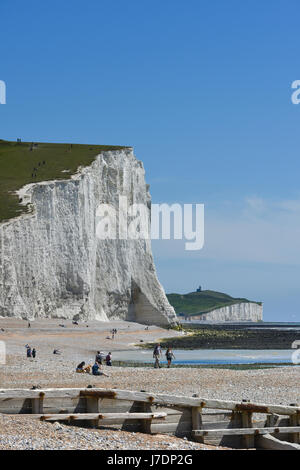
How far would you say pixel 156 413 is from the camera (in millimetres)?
11969

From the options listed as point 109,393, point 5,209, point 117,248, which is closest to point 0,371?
point 109,393

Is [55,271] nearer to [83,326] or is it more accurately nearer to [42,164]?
[83,326]

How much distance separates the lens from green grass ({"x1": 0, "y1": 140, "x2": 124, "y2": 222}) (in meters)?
65.9

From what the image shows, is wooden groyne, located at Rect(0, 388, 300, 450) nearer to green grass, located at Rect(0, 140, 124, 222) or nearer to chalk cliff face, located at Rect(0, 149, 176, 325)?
chalk cliff face, located at Rect(0, 149, 176, 325)

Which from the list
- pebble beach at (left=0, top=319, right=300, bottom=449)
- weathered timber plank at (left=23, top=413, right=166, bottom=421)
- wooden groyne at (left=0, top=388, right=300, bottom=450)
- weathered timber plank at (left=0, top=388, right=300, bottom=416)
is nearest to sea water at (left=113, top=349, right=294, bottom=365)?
pebble beach at (left=0, top=319, right=300, bottom=449)

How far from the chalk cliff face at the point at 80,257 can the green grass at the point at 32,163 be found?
58.2 inches

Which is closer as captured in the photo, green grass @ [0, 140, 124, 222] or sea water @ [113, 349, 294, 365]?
sea water @ [113, 349, 294, 365]

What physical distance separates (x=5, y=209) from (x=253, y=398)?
152 feet

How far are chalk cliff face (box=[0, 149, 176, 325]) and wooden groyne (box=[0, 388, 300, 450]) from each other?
4612 centimetres

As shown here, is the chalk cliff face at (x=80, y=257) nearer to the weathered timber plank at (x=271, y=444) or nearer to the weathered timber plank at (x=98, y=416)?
the weathered timber plank at (x=98, y=416)

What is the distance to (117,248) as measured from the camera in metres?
73.6

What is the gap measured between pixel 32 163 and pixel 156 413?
225ft

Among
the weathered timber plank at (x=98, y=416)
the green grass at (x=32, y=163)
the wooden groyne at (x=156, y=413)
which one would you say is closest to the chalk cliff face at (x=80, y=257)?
the green grass at (x=32, y=163)

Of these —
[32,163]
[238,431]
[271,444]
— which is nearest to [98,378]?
[238,431]
